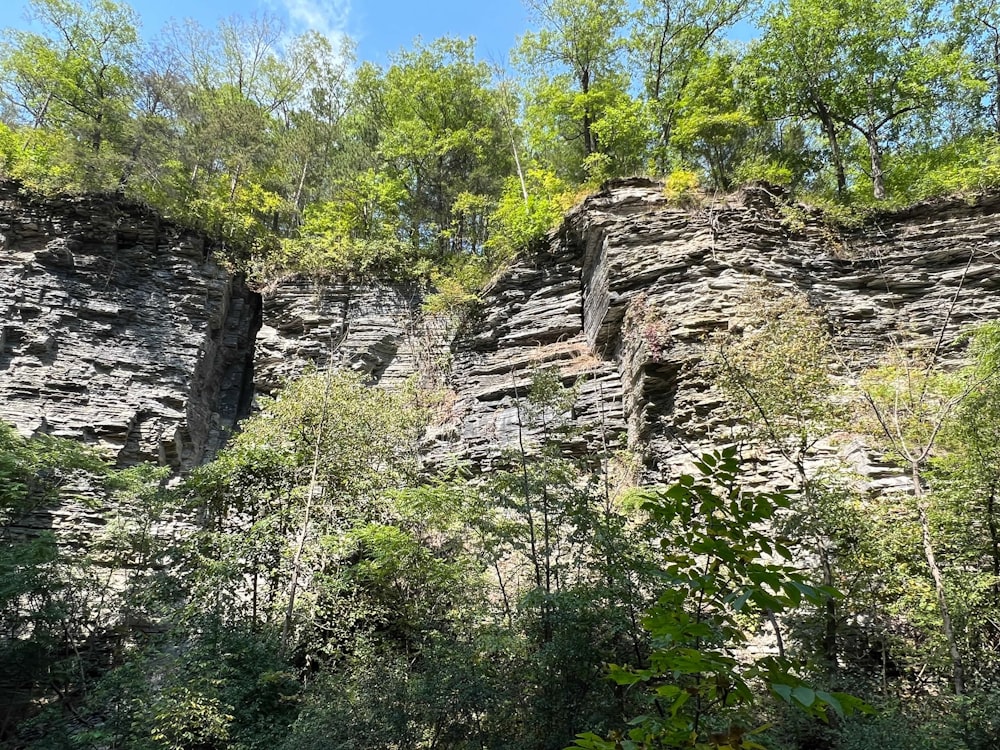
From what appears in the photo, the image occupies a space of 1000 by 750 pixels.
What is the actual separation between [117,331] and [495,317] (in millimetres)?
9316

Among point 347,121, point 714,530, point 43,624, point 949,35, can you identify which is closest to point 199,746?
point 43,624

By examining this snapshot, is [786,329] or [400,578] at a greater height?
[786,329]

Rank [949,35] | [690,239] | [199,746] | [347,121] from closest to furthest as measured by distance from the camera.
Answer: [199,746] < [690,239] < [949,35] < [347,121]

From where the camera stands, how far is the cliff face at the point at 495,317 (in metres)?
9.98

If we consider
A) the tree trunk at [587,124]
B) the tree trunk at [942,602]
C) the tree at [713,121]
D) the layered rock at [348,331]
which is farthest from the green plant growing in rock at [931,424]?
the tree trunk at [587,124]

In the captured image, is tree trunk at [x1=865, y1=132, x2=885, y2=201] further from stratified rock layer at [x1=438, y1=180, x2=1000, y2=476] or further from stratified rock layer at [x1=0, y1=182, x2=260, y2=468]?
stratified rock layer at [x1=0, y1=182, x2=260, y2=468]

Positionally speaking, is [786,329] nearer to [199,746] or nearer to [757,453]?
[757,453]

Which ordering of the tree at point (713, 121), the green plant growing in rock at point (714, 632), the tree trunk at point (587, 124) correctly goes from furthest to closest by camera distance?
1. the tree trunk at point (587, 124)
2. the tree at point (713, 121)
3. the green plant growing in rock at point (714, 632)

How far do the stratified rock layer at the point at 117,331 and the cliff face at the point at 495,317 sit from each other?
4 centimetres

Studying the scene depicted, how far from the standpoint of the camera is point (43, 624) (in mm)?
7656

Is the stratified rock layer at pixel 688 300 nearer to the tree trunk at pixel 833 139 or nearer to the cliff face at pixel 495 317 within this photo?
the cliff face at pixel 495 317

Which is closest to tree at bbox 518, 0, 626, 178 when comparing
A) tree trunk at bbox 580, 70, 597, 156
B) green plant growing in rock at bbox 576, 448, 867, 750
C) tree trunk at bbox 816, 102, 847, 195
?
tree trunk at bbox 580, 70, 597, 156

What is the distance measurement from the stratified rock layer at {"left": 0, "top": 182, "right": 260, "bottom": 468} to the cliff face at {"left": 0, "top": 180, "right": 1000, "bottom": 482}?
0.14ft

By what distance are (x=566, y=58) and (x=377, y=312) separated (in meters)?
9.79
